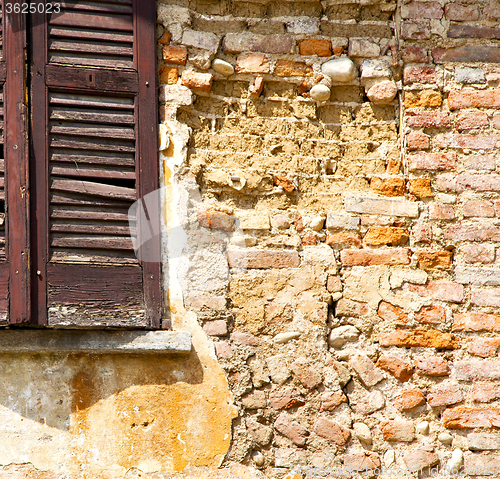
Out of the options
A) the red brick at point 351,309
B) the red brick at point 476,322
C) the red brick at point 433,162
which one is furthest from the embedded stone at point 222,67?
the red brick at point 476,322

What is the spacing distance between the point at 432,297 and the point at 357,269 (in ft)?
1.15

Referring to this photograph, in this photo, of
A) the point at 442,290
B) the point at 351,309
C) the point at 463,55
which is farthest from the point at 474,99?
the point at 351,309

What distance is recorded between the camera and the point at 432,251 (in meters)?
2.84

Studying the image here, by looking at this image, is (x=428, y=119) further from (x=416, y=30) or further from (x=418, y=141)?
(x=416, y=30)

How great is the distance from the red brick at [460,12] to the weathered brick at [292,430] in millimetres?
2001

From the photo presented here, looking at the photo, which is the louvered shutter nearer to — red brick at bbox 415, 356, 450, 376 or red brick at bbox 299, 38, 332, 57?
red brick at bbox 299, 38, 332, 57

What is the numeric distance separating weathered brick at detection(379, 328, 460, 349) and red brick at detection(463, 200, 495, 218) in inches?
22.1

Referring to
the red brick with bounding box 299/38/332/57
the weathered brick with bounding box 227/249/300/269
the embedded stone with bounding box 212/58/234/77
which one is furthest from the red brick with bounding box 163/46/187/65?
the weathered brick with bounding box 227/249/300/269

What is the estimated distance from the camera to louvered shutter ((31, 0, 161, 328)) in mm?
2588

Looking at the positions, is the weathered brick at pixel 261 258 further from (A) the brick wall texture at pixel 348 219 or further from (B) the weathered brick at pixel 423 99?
(B) the weathered brick at pixel 423 99

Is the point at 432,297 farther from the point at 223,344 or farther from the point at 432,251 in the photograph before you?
the point at 223,344

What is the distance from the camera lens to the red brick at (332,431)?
266cm

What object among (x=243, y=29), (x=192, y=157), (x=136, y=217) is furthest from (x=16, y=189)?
(x=243, y=29)

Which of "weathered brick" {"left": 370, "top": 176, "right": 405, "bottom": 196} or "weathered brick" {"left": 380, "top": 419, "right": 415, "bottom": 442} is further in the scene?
"weathered brick" {"left": 370, "top": 176, "right": 405, "bottom": 196}
